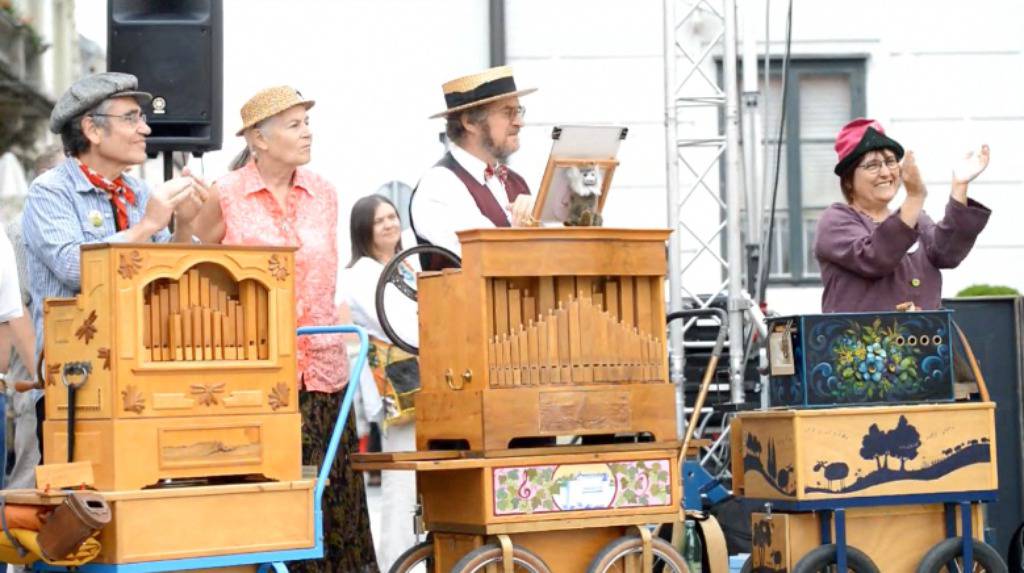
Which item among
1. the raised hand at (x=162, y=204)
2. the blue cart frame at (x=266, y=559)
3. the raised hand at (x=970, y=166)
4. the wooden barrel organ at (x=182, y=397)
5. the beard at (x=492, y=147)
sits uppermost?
the beard at (x=492, y=147)

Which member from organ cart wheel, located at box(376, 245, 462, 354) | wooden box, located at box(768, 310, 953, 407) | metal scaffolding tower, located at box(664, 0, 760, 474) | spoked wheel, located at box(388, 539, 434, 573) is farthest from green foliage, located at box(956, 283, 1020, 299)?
spoked wheel, located at box(388, 539, 434, 573)

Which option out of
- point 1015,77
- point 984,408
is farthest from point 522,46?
point 984,408

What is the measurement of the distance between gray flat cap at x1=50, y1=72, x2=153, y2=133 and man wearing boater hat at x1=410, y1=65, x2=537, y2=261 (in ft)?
3.39

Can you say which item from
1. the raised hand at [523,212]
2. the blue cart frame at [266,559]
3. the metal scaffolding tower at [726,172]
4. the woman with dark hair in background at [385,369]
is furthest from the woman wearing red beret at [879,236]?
the metal scaffolding tower at [726,172]

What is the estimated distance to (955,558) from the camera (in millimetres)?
5762

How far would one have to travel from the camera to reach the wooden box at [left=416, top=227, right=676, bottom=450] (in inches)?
201

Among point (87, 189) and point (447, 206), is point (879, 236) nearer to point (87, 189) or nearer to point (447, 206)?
point (447, 206)

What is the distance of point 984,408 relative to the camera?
19.2ft

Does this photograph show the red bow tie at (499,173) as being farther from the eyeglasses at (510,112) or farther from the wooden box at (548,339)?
the wooden box at (548,339)

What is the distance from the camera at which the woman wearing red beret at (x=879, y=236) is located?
5.93m

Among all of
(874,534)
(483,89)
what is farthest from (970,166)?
(483,89)

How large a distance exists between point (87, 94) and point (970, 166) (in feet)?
8.94

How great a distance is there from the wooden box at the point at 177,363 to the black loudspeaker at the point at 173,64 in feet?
5.41

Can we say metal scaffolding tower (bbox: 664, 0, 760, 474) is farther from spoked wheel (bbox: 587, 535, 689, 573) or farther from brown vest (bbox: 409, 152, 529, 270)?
spoked wheel (bbox: 587, 535, 689, 573)
